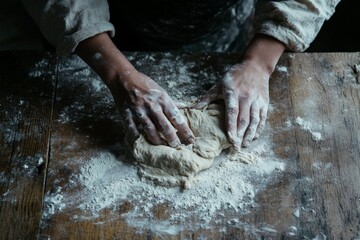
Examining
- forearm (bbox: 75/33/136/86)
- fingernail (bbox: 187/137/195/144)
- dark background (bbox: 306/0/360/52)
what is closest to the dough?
fingernail (bbox: 187/137/195/144)

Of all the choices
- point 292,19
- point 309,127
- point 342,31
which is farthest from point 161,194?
point 342,31

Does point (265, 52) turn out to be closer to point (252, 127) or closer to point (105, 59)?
point (252, 127)

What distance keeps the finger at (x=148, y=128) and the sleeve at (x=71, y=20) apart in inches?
11.5

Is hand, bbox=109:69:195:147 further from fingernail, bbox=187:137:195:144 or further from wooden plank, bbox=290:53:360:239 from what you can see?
wooden plank, bbox=290:53:360:239

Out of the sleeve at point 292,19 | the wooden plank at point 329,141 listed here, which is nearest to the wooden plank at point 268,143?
the wooden plank at point 329,141

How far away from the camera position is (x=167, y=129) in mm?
1456

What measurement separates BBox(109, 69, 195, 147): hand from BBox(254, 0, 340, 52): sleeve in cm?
42

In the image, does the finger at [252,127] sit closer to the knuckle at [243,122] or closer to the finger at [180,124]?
the knuckle at [243,122]

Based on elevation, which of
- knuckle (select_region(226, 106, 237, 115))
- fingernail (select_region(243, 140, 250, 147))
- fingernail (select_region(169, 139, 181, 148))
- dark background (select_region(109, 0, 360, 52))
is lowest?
dark background (select_region(109, 0, 360, 52))

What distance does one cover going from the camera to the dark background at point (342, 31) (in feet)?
8.09

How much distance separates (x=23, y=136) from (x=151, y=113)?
39 centimetres

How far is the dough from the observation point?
143 cm

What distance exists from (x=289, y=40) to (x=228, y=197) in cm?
58

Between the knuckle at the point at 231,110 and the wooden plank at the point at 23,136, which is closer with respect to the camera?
the wooden plank at the point at 23,136
